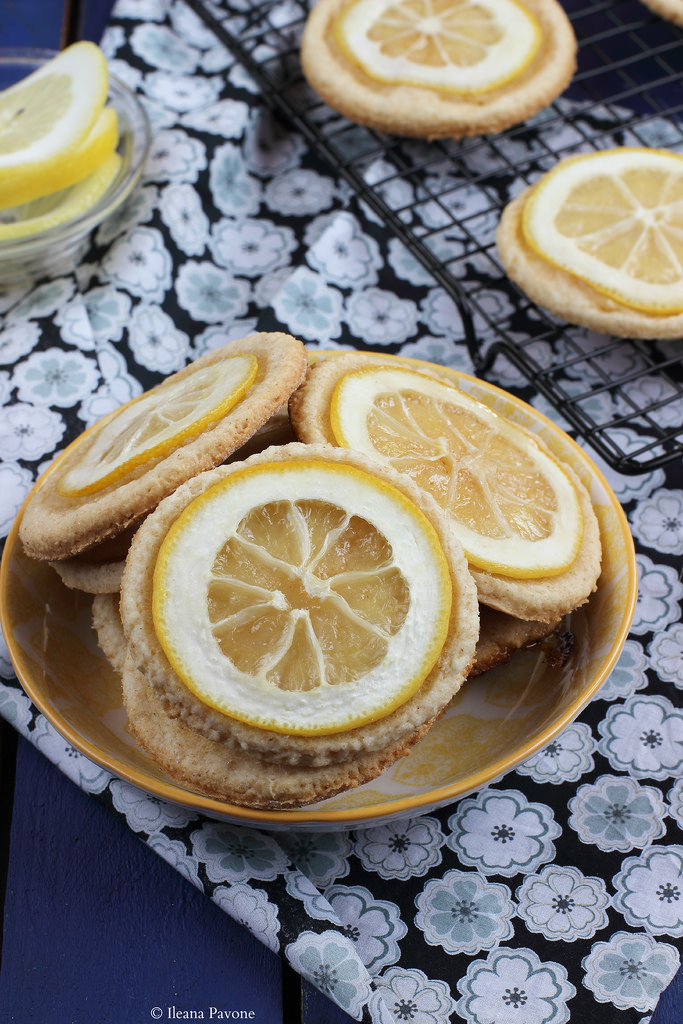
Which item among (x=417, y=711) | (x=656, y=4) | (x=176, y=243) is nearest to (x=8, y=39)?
(x=176, y=243)

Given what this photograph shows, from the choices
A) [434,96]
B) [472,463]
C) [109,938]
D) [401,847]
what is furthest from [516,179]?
[109,938]

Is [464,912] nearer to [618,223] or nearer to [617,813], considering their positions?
[617,813]

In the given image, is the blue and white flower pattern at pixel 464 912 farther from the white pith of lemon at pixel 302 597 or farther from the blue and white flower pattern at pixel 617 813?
the white pith of lemon at pixel 302 597

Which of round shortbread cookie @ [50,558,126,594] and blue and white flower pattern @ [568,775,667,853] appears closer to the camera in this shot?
round shortbread cookie @ [50,558,126,594]

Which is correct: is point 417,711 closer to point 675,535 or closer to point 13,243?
point 675,535

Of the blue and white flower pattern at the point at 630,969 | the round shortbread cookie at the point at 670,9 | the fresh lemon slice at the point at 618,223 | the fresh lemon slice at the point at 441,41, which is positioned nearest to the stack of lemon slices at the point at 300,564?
the blue and white flower pattern at the point at 630,969

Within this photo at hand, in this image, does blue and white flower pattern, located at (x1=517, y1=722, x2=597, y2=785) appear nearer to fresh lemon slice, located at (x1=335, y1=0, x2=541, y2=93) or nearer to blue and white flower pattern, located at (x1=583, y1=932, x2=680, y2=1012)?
blue and white flower pattern, located at (x1=583, y1=932, x2=680, y2=1012)

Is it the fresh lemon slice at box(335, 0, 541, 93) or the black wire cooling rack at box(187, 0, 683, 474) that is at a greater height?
the fresh lemon slice at box(335, 0, 541, 93)

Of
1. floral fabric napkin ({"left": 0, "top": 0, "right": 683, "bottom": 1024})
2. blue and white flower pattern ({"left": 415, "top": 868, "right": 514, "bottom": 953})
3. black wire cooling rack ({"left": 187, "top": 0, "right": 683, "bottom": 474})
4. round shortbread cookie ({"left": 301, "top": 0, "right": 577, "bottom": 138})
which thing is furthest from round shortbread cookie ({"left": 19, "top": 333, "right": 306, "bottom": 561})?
round shortbread cookie ({"left": 301, "top": 0, "right": 577, "bottom": 138})
